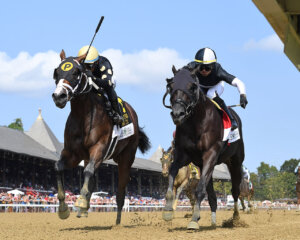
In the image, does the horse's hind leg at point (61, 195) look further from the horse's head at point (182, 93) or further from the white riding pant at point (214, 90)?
the white riding pant at point (214, 90)

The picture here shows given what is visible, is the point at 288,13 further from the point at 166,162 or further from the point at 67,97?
the point at 166,162

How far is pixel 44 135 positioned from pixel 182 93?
38.5 metres

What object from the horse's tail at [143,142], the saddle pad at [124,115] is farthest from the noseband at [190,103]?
the horse's tail at [143,142]

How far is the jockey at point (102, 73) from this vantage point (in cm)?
888

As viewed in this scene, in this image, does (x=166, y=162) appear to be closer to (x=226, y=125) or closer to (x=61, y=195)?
(x=226, y=125)

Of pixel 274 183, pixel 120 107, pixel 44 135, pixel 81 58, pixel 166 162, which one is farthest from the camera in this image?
pixel 274 183

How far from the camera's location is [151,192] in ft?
162

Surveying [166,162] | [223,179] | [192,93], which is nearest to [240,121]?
[192,93]

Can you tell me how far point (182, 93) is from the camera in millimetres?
7664

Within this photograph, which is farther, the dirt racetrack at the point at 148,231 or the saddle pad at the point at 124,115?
the saddle pad at the point at 124,115

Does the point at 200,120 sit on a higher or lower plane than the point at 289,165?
lower

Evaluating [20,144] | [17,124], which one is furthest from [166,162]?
[17,124]

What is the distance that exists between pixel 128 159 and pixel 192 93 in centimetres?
268

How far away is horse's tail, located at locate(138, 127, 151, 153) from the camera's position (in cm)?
1120
